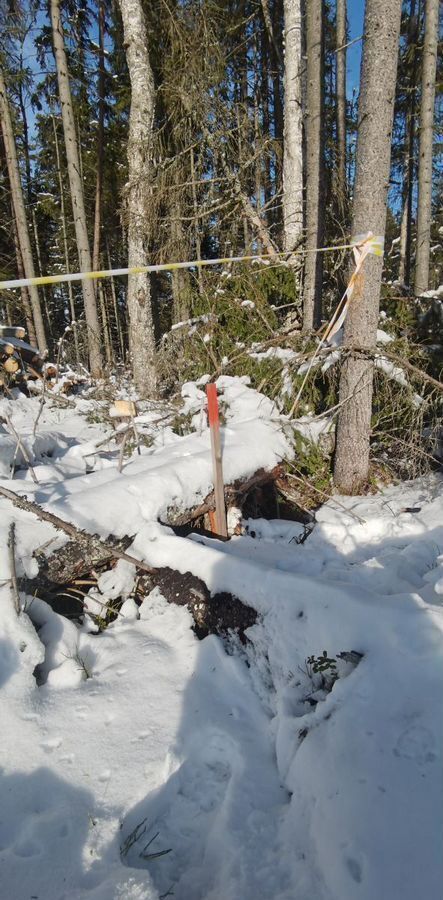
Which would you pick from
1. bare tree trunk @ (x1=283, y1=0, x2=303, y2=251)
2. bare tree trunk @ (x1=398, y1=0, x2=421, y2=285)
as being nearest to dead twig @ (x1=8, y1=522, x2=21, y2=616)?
bare tree trunk @ (x1=283, y1=0, x2=303, y2=251)

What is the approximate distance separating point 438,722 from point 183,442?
333cm

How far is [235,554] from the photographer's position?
2.87 meters

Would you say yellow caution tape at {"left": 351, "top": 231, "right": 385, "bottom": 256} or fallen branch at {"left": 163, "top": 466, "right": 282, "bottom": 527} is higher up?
yellow caution tape at {"left": 351, "top": 231, "right": 385, "bottom": 256}

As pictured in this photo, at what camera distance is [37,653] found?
210 cm

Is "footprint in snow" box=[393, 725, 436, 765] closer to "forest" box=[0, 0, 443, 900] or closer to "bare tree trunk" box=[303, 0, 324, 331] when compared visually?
"forest" box=[0, 0, 443, 900]

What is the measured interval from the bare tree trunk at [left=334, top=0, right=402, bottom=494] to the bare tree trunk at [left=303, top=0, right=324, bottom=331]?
202 cm

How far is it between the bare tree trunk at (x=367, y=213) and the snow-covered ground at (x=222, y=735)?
166 cm

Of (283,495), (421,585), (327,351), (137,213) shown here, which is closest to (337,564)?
(421,585)

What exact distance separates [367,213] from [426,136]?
9529 millimetres

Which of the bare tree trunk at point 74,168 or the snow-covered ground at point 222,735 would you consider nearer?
the snow-covered ground at point 222,735

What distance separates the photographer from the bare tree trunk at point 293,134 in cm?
682

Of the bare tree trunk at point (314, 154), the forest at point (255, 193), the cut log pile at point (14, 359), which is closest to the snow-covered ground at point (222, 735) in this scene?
the forest at point (255, 193)

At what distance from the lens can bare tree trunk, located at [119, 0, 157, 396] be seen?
24.9 ft

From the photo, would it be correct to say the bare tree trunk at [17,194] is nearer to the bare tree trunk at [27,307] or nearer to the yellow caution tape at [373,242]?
the bare tree trunk at [27,307]
